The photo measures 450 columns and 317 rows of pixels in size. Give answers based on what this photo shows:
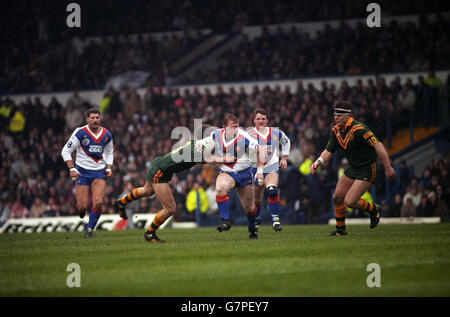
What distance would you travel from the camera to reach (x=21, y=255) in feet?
40.5

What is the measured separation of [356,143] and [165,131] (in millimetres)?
14193

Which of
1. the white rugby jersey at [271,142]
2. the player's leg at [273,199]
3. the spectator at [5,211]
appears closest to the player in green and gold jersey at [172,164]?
the player's leg at [273,199]

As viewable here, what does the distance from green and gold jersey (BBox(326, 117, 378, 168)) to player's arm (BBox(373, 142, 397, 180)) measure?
32 centimetres

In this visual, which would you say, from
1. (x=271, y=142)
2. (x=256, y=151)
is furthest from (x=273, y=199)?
(x=256, y=151)

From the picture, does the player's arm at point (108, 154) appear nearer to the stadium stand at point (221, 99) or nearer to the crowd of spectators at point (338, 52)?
the stadium stand at point (221, 99)

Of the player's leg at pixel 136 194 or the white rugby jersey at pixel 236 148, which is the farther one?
the player's leg at pixel 136 194

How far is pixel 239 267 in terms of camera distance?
9680 mm

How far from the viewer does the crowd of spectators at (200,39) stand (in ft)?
87.7

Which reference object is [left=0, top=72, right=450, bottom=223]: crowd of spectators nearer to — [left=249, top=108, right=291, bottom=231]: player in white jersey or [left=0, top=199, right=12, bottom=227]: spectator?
[left=0, top=199, right=12, bottom=227]: spectator

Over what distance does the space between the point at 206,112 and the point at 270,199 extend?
1148 cm

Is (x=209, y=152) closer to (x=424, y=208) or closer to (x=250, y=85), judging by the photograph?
(x=424, y=208)

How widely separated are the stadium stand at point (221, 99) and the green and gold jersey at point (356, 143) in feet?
25.3

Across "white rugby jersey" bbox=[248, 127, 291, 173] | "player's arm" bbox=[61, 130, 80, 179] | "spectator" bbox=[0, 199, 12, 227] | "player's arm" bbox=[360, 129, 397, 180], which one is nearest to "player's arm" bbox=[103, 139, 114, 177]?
"player's arm" bbox=[61, 130, 80, 179]
